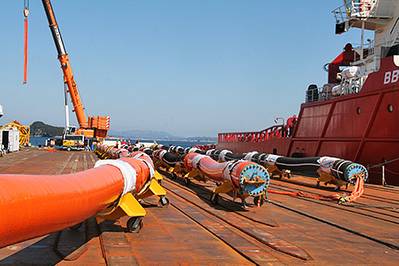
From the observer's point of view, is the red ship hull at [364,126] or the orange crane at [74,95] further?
the orange crane at [74,95]

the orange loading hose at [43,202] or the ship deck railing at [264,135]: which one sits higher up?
the ship deck railing at [264,135]

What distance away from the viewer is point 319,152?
21.9 m

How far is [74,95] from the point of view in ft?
166

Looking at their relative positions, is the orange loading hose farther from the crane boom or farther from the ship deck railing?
the crane boom

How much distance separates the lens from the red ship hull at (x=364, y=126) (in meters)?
16.2

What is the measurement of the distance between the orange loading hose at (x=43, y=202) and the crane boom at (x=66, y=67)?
44765 mm

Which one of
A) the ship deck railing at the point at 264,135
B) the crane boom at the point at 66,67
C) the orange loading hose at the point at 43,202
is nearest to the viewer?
the orange loading hose at the point at 43,202

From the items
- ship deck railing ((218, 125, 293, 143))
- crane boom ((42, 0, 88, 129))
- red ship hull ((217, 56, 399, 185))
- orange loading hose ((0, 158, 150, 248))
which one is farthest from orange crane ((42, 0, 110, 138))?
orange loading hose ((0, 158, 150, 248))

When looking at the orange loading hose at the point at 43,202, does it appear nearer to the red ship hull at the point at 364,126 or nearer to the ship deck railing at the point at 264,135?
the red ship hull at the point at 364,126

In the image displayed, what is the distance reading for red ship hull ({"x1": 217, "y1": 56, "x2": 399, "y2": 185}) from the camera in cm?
1623

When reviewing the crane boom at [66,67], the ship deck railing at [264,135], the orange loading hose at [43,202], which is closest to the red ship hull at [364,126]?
the ship deck railing at [264,135]

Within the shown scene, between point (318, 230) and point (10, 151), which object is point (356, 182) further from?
point (10, 151)

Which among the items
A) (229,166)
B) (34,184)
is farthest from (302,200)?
(34,184)

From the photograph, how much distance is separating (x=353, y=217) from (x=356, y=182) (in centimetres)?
385
